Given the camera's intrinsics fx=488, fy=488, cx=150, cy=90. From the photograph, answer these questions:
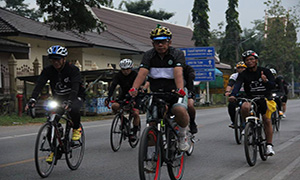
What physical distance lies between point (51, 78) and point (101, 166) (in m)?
1.66

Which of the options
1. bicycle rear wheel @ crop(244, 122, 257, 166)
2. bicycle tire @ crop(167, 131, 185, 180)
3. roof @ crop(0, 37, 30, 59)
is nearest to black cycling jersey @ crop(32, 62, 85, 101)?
bicycle tire @ crop(167, 131, 185, 180)

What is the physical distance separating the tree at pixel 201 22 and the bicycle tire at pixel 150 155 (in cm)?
3644

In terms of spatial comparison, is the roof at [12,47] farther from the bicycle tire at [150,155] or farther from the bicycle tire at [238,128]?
the bicycle tire at [150,155]

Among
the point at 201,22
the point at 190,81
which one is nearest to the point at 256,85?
the point at 190,81

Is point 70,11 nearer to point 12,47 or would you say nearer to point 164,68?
point 12,47

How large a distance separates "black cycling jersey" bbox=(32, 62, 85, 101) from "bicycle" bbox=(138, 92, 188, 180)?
1706mm

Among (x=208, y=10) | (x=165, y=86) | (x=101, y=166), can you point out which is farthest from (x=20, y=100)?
(x=208, y=10)

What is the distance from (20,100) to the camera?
21969 millimetres

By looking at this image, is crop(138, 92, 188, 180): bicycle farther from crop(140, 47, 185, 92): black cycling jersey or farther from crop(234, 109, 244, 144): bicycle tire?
crop(234, 109, 244, 144): bicycle tire

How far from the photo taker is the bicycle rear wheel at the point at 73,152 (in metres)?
7.38

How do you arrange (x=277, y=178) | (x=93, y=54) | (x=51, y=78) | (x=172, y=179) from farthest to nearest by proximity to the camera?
(x=93, y=54)
(x=51, y=78)
(x=277, y=178)
(x=172, y=179)

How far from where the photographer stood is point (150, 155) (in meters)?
5.60

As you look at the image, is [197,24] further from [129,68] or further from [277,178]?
[277,178]

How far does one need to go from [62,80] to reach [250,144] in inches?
123
